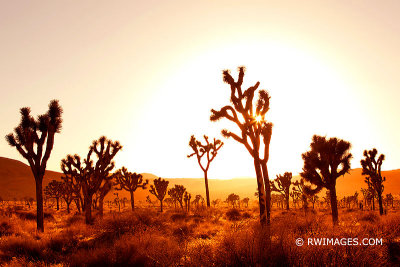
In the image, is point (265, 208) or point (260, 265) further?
point (265, 208)

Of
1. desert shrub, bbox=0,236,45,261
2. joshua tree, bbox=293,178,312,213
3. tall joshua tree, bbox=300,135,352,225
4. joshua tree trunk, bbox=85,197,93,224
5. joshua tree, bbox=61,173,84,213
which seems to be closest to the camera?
desert shrub, bbox=0,236,45,261

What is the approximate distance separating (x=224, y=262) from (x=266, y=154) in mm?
7697

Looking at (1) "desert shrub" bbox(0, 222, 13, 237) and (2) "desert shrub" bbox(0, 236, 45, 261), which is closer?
(2) "desert shrub" bbox(0, 236, 45, 261)

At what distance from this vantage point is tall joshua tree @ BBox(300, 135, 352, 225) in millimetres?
15375

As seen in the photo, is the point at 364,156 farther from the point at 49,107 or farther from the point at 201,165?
the point at 49,107

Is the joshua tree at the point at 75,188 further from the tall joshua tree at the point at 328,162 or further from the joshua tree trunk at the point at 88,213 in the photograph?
the tall joshua tree at the point at 328,162

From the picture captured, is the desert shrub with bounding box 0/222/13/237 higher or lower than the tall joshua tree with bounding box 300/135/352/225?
lower

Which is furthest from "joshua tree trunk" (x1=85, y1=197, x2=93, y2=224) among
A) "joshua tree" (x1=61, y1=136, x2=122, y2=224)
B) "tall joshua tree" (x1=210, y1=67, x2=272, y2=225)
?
"tall joshua tree" (x1=210, y1=67, x2=272, y2=225)

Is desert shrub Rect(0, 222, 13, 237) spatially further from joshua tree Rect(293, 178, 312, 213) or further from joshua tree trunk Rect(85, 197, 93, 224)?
joshua tree Rect(293, 178, 312, 213)

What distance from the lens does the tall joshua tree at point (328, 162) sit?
50.4 ft

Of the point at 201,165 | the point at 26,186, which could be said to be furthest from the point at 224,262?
the point at 26,186

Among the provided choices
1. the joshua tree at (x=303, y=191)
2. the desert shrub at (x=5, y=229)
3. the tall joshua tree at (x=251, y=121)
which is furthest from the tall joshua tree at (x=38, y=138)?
the joshua tree at (x=303, y=191)

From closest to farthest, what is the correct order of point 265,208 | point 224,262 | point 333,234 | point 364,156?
point 224,262
point 333,234
point 265,208
point 364,156

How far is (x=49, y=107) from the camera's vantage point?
14.7m
